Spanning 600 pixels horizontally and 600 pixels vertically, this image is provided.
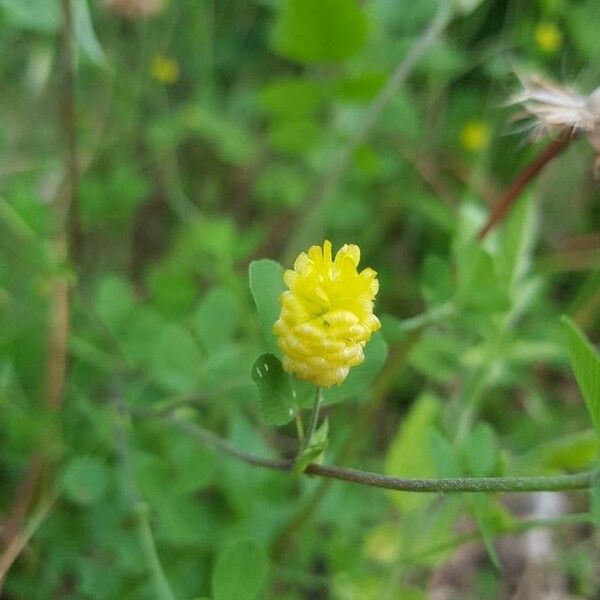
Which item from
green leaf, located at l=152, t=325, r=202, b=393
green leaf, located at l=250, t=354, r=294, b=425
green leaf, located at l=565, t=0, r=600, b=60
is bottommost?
green leaf, located at l=250, t=354, r=294, b=425

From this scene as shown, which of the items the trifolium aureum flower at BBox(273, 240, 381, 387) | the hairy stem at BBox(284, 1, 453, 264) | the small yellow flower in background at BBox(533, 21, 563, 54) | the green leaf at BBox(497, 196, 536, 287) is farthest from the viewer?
the small yellow flower in background at BBox(533, 21, 563, 54)

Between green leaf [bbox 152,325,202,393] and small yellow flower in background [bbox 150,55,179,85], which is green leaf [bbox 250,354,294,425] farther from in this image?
small yellow flower in background [bbox 150,55,179,85]

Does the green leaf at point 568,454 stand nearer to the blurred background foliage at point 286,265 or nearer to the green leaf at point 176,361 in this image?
the blurred background foliage at point 286,265

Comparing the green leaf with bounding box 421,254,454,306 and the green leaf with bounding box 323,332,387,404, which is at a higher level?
the green leaf with bounding box 421,254,454,306

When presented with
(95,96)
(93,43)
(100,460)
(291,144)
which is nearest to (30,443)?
(100,460)

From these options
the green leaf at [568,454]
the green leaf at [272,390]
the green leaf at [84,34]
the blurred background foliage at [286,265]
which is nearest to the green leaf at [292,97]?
the blurred background foliage at [286,265]

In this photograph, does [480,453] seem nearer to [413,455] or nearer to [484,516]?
[484,516]

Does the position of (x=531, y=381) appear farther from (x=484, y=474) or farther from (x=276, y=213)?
(x=484, y=474)

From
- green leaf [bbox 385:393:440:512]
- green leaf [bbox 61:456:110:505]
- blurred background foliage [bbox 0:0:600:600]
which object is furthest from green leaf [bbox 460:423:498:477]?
green leaf [bbox 61:456:110:505]
